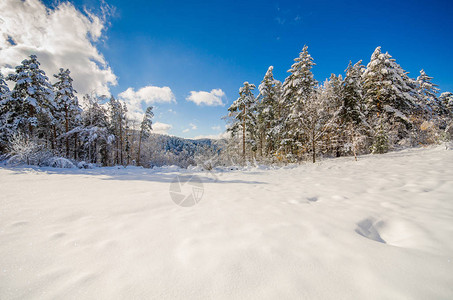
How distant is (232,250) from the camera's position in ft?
5.10

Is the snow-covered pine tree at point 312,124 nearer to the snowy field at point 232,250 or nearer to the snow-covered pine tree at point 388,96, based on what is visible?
the snow-covered pine tree at point 388,96

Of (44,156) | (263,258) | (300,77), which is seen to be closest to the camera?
(263,258)

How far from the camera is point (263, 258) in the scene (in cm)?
142

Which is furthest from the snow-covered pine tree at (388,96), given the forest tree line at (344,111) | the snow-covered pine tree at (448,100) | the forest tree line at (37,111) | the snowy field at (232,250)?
the forest tree line at (37,111)

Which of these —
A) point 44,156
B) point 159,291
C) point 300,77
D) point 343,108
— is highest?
point 300,77

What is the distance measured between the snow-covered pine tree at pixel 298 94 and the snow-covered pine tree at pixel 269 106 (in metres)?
1.88

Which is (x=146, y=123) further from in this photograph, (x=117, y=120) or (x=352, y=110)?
(x=352, y=110)

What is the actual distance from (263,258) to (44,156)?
1504cm

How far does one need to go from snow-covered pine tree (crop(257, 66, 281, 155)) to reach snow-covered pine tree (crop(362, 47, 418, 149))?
9801mm

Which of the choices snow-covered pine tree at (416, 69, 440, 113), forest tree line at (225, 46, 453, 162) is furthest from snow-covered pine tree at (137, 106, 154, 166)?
snow-covered pine tree at (416, 69, 440, 113)

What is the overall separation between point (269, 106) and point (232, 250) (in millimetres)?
17768

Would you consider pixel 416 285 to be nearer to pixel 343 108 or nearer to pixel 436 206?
pixel 436 206

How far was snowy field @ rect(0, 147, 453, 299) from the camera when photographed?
1.11 meters

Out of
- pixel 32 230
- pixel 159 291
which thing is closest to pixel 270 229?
pixel 159 291
